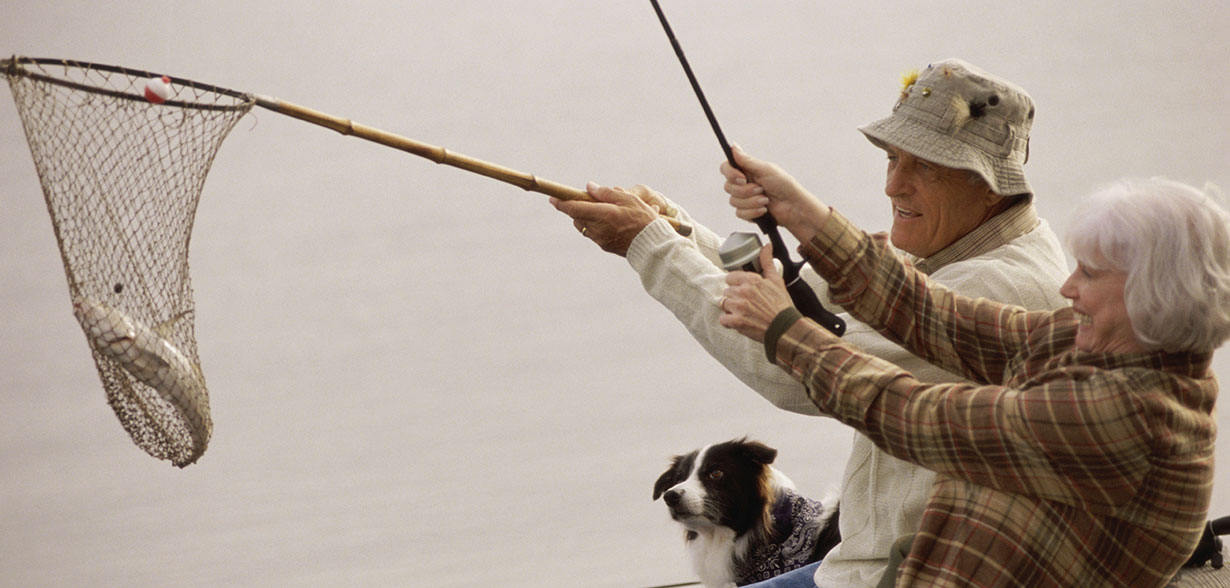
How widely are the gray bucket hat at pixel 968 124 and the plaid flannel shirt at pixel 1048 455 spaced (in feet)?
1.57

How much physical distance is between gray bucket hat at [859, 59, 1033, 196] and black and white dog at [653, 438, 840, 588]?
1.20 meters

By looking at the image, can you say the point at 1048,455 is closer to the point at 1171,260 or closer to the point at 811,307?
the point at 1171,260

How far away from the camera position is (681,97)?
4648mm

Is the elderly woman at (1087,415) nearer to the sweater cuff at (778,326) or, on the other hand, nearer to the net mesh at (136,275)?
the sweater cuff at (778,326)

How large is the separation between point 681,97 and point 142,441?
10.2ft

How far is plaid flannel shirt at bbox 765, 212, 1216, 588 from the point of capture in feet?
4.21

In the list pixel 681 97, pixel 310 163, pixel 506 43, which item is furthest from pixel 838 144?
pixel 310 163

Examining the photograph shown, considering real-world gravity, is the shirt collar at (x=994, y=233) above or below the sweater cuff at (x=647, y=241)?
below

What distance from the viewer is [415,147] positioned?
5.85 feet

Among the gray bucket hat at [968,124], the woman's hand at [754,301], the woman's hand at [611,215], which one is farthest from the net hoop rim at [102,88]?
the gray bucket hat at [968,124]

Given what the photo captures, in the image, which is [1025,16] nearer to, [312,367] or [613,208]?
[312,367]

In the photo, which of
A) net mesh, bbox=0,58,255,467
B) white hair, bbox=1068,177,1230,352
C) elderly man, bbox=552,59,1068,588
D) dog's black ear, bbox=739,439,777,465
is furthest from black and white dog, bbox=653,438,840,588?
white hair, bbox=1068,177,1230,352

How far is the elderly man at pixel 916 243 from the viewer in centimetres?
174

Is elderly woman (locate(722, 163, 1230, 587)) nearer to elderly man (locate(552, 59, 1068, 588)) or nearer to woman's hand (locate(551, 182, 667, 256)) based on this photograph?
elderly man (locate(552, 59, 1068, 588))
